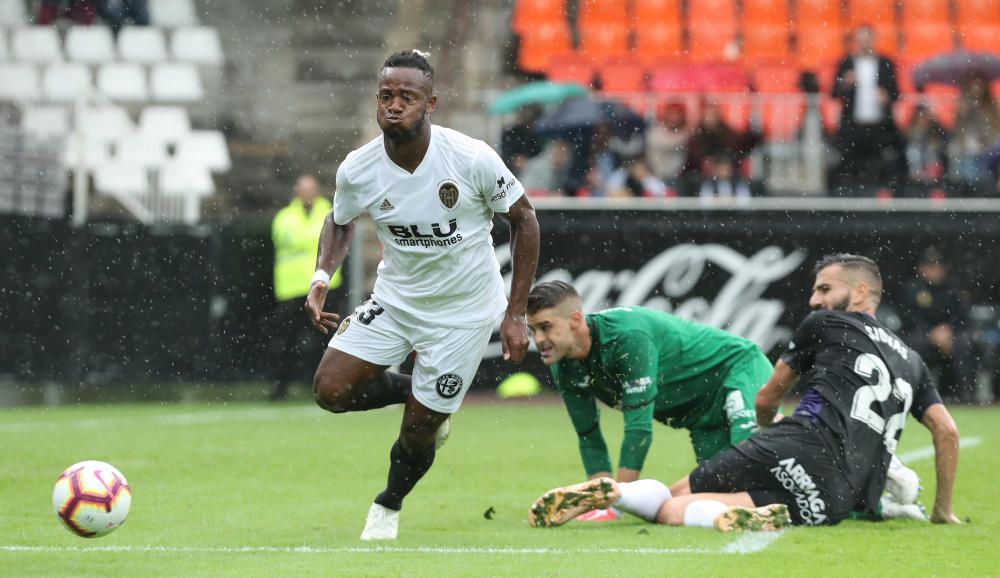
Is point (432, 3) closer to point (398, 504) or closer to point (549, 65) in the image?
point (549, 65)

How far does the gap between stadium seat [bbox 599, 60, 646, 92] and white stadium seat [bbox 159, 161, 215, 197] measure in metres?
5.16

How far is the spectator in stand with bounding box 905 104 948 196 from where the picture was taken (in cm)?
1727

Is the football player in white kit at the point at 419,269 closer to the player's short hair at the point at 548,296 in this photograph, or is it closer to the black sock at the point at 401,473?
the black sock at the point at 401,473

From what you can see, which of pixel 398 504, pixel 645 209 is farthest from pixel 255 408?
pixel 398 504

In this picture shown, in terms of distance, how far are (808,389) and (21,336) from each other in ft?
34.9

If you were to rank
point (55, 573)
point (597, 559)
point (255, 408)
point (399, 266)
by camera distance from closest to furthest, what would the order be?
point (55, 573) → point (597, 559) → point (399, 266) → point (255, 408)

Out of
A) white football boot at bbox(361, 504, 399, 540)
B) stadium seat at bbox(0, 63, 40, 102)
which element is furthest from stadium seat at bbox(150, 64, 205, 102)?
white football boot at bbox(361, 504, 399, 540)

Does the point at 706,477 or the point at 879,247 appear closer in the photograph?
the point at 706,477

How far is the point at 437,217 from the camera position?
675 cm

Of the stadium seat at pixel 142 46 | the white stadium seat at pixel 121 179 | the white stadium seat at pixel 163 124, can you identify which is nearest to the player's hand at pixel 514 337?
the white stadium seat at pixel 121 179

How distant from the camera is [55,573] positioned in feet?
18.8

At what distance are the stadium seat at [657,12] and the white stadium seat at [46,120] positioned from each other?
7.61 metres

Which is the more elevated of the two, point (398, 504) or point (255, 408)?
point (398, 504)

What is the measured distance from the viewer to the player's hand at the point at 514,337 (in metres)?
6.52
